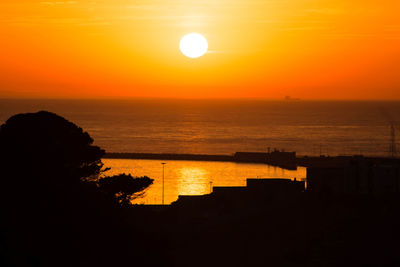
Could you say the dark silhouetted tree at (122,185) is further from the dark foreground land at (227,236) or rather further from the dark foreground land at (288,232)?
the dark foreground land at (288,232)

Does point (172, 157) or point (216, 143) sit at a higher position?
point (216, 143)

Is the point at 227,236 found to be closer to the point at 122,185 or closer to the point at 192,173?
the point at 122,185

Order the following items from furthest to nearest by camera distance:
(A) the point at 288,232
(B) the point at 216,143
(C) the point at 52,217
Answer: (B) the point at 216,143
(A) the point at 288,232
(C) the point at 52,217

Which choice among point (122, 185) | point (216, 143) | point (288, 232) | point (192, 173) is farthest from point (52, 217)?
point (216, 143)

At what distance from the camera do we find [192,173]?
60.8 metres

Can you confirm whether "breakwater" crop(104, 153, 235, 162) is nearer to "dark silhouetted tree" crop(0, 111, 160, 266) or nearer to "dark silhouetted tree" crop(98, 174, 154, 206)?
"dark silhouetted tree" crop(98, 174, 154, 206)

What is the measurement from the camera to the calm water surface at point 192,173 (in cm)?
4884

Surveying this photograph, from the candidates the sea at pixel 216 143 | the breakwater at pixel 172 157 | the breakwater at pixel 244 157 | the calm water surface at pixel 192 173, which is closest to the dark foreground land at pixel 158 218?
the sea at pixel 216 143

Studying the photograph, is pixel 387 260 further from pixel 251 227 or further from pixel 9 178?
pixel 9 178

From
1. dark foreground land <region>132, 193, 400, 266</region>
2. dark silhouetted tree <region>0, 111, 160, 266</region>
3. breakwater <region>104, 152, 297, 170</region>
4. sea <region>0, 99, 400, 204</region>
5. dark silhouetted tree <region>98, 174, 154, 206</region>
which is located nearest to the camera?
dark silhouetted tree <region>0, 111, 160, 266</region>

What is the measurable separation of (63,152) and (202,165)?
49.5 meters

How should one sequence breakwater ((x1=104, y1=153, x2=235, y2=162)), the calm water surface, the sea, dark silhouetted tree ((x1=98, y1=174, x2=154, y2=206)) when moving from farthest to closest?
breakwater ((x1=104, y1=153, x2=235, y2=162)) → the sea → the calm water surface → dark silhouetted tree ((x1=98, y1=174, x2=154, y2=206))

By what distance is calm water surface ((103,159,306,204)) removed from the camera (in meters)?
48.8

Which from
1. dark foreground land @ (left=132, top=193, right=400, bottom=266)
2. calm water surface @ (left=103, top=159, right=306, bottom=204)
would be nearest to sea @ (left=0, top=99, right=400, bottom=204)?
calm water surface @ (left=103, top=159, right=306, bottom=204)
